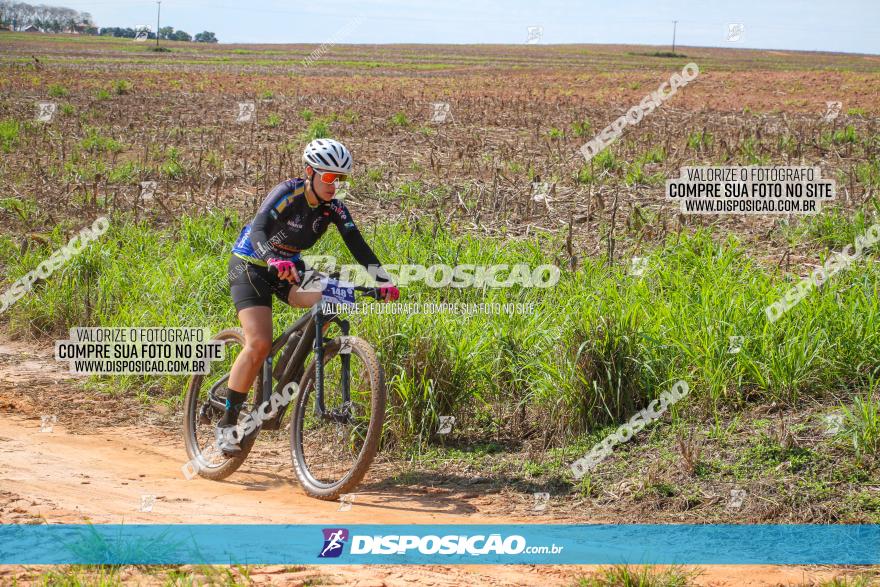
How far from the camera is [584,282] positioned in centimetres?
934

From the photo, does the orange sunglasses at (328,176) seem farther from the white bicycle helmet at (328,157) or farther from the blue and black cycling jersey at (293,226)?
the blue and black cycling jersey at (293,226)

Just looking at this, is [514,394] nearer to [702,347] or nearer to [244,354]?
[702,347]

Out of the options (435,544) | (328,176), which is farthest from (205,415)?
(435,544)

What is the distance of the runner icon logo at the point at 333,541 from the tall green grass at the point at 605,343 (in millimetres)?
1823

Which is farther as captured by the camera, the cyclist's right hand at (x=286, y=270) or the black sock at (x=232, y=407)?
the black sock at (x=232, y=407)

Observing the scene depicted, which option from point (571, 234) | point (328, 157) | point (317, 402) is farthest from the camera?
point (571, 234)

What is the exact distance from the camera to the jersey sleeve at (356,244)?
6.38 m

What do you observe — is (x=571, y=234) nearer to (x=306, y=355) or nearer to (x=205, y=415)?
(x=306, y=355)

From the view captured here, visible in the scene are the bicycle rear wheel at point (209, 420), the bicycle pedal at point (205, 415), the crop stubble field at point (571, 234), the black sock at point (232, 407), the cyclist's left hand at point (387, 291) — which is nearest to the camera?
the cyclist's left hand at point (387, 291)

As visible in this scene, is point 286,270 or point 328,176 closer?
point 286,270

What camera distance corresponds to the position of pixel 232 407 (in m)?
6.78

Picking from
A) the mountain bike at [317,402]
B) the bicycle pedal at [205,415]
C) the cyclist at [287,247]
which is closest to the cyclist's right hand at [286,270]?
the cyclist at [287,247]

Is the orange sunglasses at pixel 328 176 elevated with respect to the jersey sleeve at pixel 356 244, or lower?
elevated

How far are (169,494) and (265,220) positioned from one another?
6.72ft
